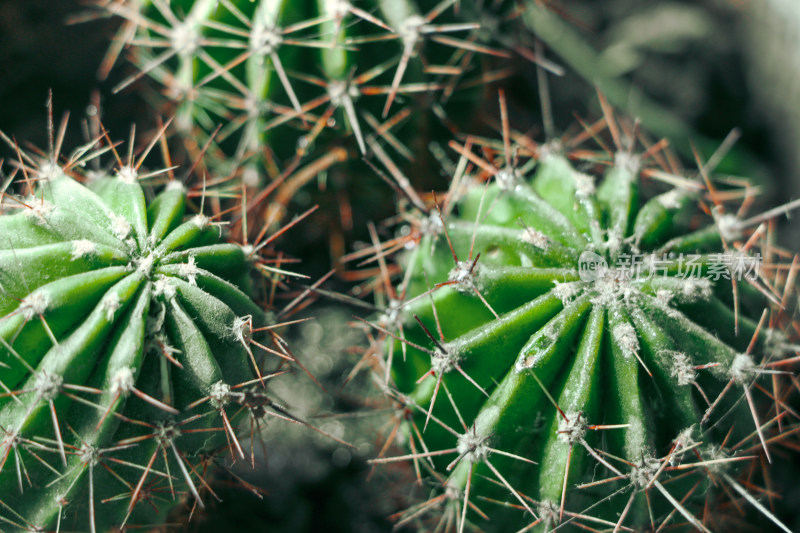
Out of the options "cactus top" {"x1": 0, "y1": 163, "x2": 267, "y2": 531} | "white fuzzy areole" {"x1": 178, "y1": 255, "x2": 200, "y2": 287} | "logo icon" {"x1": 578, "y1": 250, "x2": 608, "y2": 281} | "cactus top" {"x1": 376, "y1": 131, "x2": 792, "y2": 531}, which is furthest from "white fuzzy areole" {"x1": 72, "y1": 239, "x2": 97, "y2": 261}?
"logo icon" {"x1": 578, "y1": 250, "x2": 608, "y2": 281}

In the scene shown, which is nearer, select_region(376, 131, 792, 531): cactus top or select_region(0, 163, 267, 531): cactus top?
select_region(0, 163, 267, 531): cactus top

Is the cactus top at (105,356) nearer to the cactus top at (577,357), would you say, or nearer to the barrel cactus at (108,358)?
the barrel cactus at (108,358)

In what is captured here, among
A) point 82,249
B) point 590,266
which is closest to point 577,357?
point 590,266

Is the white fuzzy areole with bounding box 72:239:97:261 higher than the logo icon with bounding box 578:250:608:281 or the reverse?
higher

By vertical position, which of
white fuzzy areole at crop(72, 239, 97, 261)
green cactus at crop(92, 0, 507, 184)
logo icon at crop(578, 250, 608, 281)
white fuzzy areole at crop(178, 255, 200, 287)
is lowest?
logo icon at crop(578, 250, 608, 281)

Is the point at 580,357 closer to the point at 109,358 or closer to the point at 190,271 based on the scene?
the point at 190,271

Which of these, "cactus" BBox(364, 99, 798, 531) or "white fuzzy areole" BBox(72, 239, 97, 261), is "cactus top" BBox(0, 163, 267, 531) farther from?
"cactus" BBox(364, 99, 798, 531)

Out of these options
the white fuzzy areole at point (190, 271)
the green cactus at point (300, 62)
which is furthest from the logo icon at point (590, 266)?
the white fuzzy areole at point (190, 271)
